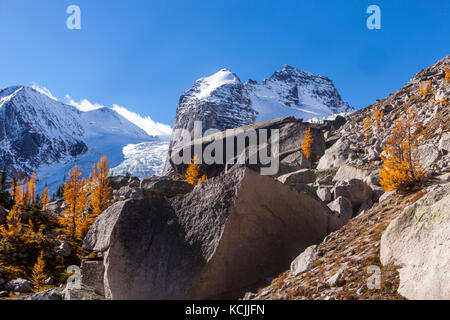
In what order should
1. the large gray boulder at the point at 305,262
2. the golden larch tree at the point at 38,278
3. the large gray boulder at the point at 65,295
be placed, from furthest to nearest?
the golden larch tree at the point at 38,278 → the large gray boulder at the point at 305,262 → the large gray boulder at the point at 65,295

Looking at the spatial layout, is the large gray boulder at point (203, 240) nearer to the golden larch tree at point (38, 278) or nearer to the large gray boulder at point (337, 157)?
the golden larch tree at point (38, 278)

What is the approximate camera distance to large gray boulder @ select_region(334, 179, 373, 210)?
19.5 meters

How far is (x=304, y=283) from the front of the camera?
24.1 feet

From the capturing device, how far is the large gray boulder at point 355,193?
1950cm

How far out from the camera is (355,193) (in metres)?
19.7

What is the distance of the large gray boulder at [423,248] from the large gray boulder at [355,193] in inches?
517

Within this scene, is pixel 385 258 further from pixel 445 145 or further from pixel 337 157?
pixel 337 157

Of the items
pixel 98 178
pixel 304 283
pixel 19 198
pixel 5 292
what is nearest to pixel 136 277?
pixel 304 283

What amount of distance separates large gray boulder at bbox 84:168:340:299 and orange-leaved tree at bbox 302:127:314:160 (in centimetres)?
3941

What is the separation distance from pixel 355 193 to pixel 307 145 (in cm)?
3107

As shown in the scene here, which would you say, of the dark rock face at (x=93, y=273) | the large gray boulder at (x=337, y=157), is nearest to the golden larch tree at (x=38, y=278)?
the dark rock face at (x=93, y=273)

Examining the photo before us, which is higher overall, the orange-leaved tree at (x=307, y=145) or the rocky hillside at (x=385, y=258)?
the orange-leaved tree at (x=307, y=145)

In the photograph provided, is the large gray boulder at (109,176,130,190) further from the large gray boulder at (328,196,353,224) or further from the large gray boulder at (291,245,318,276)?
the large gray boulder at (291,245,318,276)
